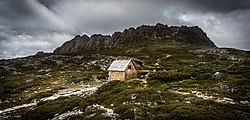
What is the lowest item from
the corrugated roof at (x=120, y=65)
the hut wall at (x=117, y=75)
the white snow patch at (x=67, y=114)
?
the white snow patch at (x=67, y=114)

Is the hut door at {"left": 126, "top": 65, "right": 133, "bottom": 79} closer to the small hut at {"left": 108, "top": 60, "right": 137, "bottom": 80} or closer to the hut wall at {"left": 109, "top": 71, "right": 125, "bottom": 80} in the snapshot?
the small hut at {"left": 108, "top": 60, "right": 137, "bottom": 80}

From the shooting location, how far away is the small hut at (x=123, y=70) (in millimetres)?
77800

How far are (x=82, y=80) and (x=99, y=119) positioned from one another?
62.5 m

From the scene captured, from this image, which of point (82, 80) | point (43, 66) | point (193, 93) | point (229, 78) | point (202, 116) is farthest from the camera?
point (43, 66)

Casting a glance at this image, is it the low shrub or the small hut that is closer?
the low shrub

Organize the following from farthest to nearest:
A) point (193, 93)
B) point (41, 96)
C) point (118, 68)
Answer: point (118, 68)
point (41, 96)
point (193, 93)

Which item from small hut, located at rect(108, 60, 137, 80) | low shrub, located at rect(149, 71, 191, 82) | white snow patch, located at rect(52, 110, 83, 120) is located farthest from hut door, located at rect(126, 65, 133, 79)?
white snow patch, located at rect(52, 110, 83, 120)

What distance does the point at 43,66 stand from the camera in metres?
162

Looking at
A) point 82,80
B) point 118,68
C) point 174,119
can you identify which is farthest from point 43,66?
point 174,119

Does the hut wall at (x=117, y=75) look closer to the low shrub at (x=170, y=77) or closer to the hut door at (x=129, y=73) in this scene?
the hut door at (x=129, y=73)

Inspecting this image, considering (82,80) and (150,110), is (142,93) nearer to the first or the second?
(150,110)

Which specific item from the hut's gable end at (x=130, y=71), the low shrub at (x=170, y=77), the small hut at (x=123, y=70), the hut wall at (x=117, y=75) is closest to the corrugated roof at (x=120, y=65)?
the small hut at (x=123, y=70)

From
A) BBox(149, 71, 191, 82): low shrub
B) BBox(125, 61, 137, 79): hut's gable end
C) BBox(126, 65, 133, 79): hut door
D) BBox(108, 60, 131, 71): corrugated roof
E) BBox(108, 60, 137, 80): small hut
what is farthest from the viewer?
BBox(126, 65, 133, 79): hut door

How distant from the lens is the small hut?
255 feet
